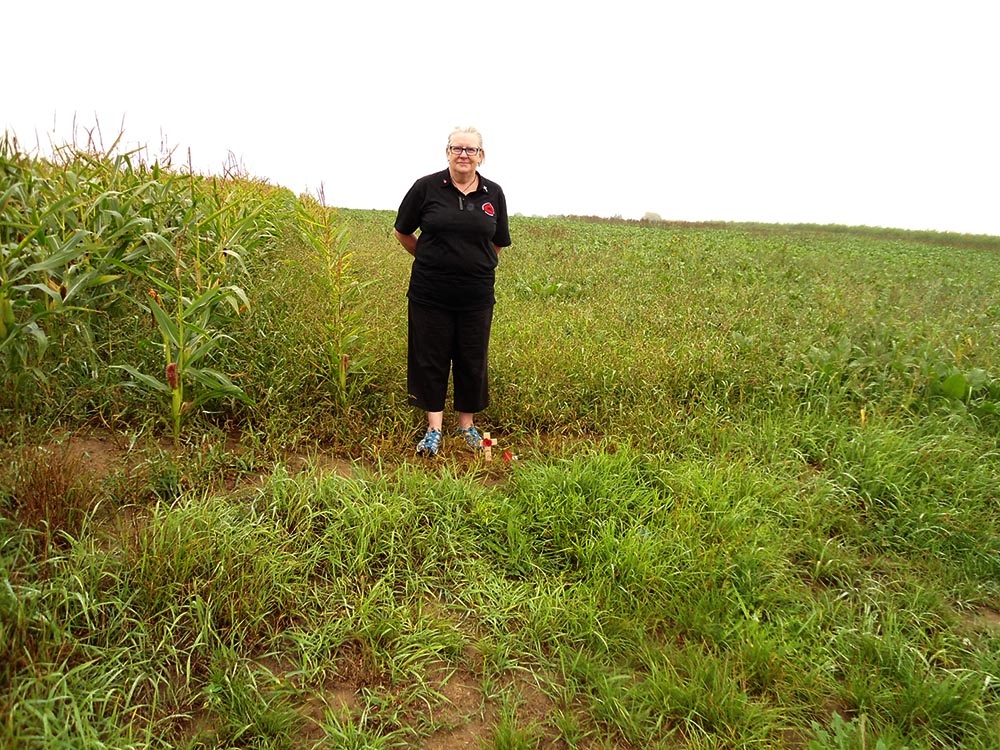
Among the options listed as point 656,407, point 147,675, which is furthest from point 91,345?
point 656,407

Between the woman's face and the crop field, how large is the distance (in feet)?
3.49

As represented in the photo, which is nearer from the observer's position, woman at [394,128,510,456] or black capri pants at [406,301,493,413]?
woman at [394,128,510,456]

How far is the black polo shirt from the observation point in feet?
10.3

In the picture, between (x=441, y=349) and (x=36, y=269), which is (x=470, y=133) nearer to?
(x=441, y=349)

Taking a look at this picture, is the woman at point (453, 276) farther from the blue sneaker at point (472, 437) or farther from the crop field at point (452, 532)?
the crop field at point (452, 532)

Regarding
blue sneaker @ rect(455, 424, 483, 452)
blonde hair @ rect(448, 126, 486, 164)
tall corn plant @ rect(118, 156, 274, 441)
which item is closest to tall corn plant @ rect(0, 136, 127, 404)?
tall corn plant @ rect(118, 156, 274, 441)

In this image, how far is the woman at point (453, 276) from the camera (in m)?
3.13

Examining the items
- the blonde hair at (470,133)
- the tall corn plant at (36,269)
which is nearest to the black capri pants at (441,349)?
the blonde hair at (470,133)

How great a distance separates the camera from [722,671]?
1.90m

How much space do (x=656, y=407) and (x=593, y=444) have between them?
711mm

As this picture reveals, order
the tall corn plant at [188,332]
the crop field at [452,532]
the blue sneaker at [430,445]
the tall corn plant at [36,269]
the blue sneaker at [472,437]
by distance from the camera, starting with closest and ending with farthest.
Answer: the crop field at [452,532] → the tall corn plant at [36,269] → the tall corn plant at [188,332] → the blue sneaker at [430,445] → the blue sneaker at [472,437]

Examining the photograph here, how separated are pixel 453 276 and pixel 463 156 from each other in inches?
25.0

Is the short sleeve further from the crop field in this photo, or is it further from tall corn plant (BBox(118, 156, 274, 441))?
tall corn plant (BBox(118, 156, 274, 441))

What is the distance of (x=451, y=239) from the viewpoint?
3139 mm
